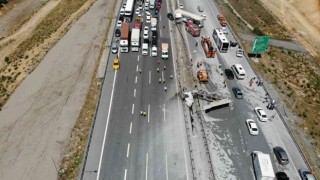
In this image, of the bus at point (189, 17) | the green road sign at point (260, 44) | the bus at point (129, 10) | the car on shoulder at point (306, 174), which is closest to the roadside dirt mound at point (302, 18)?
the green road sign at point (260, 44)

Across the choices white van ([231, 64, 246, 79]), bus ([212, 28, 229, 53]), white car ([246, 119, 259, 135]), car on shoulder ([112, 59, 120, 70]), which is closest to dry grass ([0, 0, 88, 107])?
car on shoulder ([112, 59, 120, 70])

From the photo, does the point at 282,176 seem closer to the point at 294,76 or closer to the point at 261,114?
the point at 261,114

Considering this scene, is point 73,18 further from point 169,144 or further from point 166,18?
point 169,144

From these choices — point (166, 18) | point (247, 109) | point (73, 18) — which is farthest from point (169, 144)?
point (73, 18)

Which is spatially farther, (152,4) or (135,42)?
(152,4)

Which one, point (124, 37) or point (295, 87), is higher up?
point (124, 37)

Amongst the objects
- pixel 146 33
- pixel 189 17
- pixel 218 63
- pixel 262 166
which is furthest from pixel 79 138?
pixel 189 17

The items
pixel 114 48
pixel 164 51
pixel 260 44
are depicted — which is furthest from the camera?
pixel 114 48
